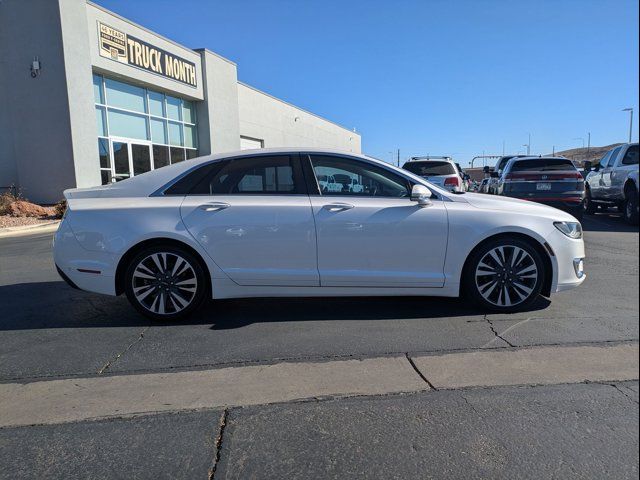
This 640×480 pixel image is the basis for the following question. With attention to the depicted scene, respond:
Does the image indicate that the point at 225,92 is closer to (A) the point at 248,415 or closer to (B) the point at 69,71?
(B) the point at 69,71

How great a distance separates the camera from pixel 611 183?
1291 centimetres

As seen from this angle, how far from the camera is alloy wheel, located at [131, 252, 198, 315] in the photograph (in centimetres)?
466

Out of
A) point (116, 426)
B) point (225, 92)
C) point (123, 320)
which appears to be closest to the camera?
point (116, 426)

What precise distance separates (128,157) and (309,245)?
1657cm

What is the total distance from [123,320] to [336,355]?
2.33 m

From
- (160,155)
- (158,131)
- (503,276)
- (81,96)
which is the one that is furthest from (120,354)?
(158,131)

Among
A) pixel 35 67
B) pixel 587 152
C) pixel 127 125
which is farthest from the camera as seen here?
pixel 127 125

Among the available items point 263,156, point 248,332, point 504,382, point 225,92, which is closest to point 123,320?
point 248,332

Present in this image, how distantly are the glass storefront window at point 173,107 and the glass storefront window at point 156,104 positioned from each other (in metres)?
0.51

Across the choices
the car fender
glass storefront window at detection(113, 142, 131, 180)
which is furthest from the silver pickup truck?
glass storefront window at detection(113, 142, 131, 180)

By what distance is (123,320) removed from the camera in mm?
4898

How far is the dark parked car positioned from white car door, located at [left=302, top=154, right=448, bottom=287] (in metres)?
7.35

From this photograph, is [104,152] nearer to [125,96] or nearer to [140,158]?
[140,158]

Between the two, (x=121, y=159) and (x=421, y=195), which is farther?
(x=121, y=159)
